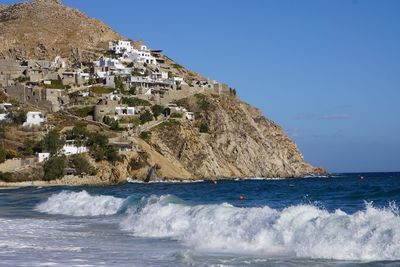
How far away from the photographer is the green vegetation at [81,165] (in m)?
67.6

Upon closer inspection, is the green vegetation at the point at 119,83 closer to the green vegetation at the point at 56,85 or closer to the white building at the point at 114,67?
the white building at the point at 114,67

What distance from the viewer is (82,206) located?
3022 cm

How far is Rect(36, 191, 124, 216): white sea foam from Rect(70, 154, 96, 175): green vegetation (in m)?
33.7

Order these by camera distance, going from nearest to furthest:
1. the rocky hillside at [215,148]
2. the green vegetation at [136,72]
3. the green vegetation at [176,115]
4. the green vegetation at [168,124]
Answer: the rocky hillside at [215,148]
the green vegetation at [168,124]
the green vegetation at [176,115]
the green vegetation at [136,72]

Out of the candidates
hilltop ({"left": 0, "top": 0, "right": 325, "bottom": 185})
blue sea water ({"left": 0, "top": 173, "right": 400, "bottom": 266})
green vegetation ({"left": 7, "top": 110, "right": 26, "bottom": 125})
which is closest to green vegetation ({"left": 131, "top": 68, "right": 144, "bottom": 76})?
hilltop ({"left": 0, "top": 0, "right": 325, "bottom": 185})

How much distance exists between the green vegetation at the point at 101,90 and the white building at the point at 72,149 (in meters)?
20.6

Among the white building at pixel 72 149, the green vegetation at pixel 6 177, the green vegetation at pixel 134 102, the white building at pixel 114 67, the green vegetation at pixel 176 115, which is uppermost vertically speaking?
the white building at pixel 114 67

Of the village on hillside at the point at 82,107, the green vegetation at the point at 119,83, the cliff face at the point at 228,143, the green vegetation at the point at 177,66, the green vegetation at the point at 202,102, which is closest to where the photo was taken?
the village on hillside at the point at 82,107

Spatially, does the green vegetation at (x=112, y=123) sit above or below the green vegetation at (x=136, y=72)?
below

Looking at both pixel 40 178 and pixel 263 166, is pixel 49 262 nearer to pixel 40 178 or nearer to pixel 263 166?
pixel 40 178

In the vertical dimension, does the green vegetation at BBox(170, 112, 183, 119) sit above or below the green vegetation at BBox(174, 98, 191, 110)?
below

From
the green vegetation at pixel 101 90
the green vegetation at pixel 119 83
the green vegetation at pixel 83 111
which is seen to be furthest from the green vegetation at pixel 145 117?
the green vegetation at pixel 119 83

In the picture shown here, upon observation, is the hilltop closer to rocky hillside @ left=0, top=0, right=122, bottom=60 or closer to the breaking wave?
rocky hillside @ left=0, top=0, right=122, bottom=60

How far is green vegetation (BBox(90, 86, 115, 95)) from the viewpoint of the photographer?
297 ft
